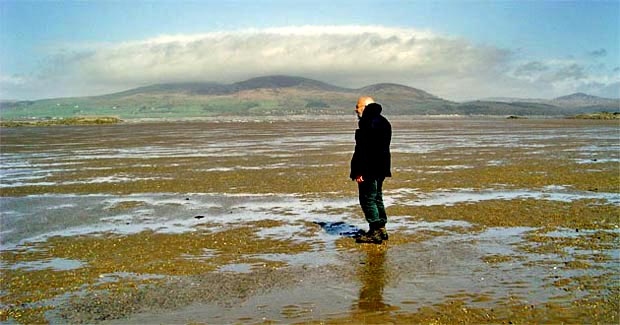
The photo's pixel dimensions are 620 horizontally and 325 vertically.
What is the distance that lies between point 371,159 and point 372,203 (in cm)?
87

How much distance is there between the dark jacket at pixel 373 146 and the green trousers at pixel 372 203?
182 mm

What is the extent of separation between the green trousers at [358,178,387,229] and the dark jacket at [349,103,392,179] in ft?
0.60

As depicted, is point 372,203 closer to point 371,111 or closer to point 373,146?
point 373,146

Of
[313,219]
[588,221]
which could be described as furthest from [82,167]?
[588,221]

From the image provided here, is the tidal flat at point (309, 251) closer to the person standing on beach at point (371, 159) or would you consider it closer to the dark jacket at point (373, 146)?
the person standing on beach at point (371, 159)

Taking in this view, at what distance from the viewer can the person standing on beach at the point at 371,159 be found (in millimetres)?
10320

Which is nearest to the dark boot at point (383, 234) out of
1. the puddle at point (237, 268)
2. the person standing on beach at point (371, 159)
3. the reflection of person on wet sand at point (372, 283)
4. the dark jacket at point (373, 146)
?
the person standing on beach at point (371, 159)

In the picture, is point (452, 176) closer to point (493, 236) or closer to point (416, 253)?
point (493, 236)

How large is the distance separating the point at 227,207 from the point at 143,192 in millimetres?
4520

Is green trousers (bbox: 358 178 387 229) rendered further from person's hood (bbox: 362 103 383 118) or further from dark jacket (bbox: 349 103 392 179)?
person's hood (bbox: 362 103 383 118)

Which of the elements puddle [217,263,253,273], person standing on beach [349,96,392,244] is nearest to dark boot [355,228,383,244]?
person standing on beach [349,96,392,244]

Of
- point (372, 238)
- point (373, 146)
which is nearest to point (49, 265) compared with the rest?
point (372, 238)

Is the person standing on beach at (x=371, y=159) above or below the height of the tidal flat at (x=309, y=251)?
above

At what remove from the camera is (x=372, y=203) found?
34.2ft
